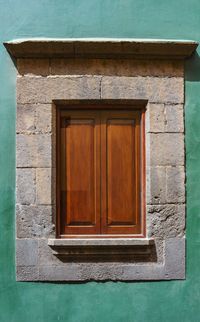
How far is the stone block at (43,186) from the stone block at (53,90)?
697mm

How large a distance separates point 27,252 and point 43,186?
0.66 metres

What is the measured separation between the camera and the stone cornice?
4931 mm

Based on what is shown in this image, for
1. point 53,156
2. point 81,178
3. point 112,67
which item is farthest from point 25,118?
point 112,67

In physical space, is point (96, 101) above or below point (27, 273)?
above

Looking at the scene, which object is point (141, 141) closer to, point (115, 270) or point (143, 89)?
point (143, 89)

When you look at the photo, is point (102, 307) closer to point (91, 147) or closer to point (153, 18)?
point (91, 147)

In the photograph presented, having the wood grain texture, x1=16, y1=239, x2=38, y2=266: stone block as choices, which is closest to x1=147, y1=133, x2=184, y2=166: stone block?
the wood grain texture

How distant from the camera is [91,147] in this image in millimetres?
5109

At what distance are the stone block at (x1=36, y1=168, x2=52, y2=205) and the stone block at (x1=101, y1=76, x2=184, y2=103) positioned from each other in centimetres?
94

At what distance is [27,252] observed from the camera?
495 cm

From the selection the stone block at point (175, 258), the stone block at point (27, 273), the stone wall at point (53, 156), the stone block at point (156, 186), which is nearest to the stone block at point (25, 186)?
the stone wall at point (53, 156)

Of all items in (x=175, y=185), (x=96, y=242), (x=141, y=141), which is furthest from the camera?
(x=141, y=141)

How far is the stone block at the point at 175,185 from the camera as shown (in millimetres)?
5012

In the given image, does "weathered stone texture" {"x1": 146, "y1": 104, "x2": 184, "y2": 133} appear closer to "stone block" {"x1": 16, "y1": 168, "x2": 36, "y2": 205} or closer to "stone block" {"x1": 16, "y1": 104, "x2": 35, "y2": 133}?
"stone block" {"x1": 16, "y1": 104, "x2": 35, "y2": 133}
